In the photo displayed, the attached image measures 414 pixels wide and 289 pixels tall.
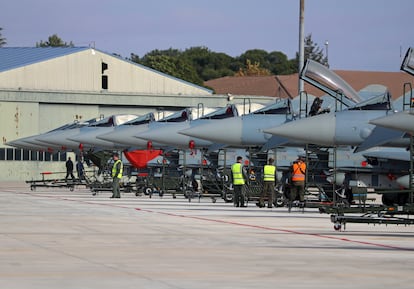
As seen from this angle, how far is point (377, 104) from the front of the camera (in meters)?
25.6

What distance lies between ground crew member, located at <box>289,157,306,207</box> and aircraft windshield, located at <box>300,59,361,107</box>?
2387 millimetres

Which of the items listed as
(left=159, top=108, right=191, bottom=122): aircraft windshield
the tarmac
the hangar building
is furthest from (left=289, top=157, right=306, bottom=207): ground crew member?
the hangar building

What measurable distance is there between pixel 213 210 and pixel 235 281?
15.6 meters

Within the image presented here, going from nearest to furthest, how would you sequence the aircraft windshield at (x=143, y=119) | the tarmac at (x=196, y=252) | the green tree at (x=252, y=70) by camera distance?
1. the tarmac at (x=196, y=252)
2. the aircraft windshield at (x=143, y=119)
3. the green tree at (x=252, y=70)

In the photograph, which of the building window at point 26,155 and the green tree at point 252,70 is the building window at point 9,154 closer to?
the building window at point 26,155

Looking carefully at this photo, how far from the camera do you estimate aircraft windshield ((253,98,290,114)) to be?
29.7 m

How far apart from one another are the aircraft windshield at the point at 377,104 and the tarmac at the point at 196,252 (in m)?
2.76

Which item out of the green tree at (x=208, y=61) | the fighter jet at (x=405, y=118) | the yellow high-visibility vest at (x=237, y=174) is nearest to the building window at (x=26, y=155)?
the yellow high-visibility vest at (x=237, y=174)

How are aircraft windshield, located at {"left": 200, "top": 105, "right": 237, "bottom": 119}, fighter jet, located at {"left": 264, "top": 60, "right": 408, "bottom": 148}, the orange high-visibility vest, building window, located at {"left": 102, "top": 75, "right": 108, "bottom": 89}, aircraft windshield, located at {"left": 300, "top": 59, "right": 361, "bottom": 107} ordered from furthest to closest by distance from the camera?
1. building window, located at {"left": 102, "top": 75, "right": 108, "bottom": 89}
2. aircraft windshield, located at {"left": 200, "top": 105, "right": 237, "bottom": 119}
3. the orange high-visibility vest
4. aircraft windshield, located at {"left": 300, "top": 59, "right": 361, "bottom": 107}
5. fighter jet, located at {"left": 264, "top": 60, "right": 408, "bottom": 148}

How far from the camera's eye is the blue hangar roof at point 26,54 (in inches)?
2381

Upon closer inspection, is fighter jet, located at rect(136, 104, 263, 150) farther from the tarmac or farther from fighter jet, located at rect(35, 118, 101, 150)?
fighter jet, located at rect(35, 118, 101, 150)

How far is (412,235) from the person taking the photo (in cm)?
1920

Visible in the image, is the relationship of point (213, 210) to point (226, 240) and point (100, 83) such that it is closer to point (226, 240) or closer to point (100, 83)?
point (226, 240)

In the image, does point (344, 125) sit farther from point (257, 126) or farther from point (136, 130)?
point (136, 130)
